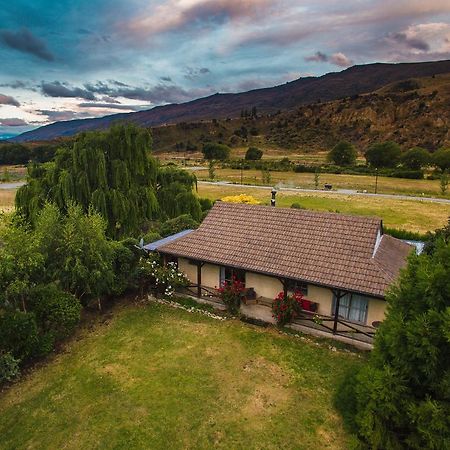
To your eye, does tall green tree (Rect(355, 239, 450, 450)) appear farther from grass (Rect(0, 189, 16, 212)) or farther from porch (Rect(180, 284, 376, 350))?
grass (Rect(0, 189, 16, 212))

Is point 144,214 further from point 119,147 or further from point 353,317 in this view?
point 353,317

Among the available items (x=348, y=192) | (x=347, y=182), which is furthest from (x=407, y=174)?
(x=348, y=192)

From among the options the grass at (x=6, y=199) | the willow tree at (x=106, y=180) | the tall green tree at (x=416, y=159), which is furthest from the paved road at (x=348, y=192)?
the willow tree at (x=106, y=180)

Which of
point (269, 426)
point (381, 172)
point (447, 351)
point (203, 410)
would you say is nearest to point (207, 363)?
point (203, 410)

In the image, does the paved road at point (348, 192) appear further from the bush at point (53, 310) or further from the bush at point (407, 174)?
the bush at point (53, 310)

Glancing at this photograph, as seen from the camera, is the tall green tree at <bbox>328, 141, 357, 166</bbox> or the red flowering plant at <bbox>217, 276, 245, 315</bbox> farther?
the tall green tree at <bbox>328, 141, 357, 166</bbox>

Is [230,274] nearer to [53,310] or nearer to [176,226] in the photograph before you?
[176,226]

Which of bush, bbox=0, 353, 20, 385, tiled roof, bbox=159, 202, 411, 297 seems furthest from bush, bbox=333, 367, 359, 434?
bush, bbox=0, 353, 20, 385
